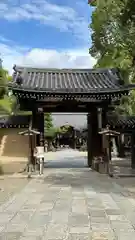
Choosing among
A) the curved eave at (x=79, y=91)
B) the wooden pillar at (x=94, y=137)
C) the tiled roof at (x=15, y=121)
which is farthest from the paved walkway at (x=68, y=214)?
the wooden pillar at (x=94, y=137)

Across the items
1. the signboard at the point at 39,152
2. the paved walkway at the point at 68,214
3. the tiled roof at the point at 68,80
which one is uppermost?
the tiled roof at the point at 68,80

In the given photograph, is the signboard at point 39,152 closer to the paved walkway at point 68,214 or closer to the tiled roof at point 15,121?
the tiled roof at point 15,121

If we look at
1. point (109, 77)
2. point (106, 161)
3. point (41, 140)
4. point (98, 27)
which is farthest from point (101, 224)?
point (98, 27)

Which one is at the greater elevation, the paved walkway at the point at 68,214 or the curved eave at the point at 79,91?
the curved eave at the point at 79,91

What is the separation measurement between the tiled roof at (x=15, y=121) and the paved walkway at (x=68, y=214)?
23.9 feet

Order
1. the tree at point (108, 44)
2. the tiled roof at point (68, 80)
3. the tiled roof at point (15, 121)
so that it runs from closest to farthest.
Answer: the tiled roof at point (68, 80)
the tiled roof at point (15, 121)
the tree at point (108, 44)

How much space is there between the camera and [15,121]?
19094 mm

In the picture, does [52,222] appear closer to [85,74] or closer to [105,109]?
[105,109]

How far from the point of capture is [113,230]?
6.14m

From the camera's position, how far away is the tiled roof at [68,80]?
18.3 metres

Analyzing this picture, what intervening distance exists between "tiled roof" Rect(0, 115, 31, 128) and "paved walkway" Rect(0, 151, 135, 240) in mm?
7289

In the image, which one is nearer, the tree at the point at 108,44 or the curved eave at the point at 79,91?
the curved eave at the point at 79,91

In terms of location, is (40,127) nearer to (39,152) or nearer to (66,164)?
(39,152)

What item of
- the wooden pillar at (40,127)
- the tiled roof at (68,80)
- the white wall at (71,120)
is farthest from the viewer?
the white wall at (71,120)
